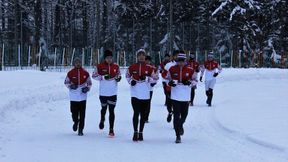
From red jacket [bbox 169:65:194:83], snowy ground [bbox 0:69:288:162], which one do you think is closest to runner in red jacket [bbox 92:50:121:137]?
snowy ground [bbox 0:69:288:162]

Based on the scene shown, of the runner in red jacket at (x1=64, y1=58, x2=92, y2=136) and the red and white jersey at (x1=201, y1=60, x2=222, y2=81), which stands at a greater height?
the red and white jersey at (x1=201, y1=60, x2=222, y2=81)

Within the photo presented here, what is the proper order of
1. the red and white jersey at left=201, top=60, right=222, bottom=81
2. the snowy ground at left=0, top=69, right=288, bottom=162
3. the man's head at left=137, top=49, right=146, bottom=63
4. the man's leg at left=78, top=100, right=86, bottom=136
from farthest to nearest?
the red and white jersey at left=201, top=60, right=222, bottom=81, the man's leg at left=78, top=100, right=86, bottom=136, the man's head at left=137, top=49, right=146, bottom=63, the snowy ground at left=0, top=69, right=288, bottom=162

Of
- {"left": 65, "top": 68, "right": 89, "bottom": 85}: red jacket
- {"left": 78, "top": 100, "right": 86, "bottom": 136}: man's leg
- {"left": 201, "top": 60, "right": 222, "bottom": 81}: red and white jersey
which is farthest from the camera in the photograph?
{"left": 201, "top": 60, "right": 222, "bottom": 81}: red and white jersey

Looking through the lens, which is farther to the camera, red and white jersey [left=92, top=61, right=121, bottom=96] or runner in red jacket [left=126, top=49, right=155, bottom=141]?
red and white jersey [left=92, top=61, right=121, bottom=96]

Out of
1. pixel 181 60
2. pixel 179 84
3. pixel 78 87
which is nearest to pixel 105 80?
pixel 78 87

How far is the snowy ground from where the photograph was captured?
32.5ft

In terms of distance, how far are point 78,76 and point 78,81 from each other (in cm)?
12

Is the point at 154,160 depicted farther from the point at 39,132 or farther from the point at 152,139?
the point at 39,132

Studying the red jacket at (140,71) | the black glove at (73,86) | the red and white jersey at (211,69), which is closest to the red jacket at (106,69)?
the black glove at (73,86)

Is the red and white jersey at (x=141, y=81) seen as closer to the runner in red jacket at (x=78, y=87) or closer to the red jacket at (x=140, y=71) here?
the red jacket at (x=140, y=71)

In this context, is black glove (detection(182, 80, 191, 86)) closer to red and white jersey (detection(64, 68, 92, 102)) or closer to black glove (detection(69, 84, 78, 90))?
red and white jersey (detection(64, 68, 92, 102))

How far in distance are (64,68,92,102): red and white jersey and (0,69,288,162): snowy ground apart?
90 centimetres

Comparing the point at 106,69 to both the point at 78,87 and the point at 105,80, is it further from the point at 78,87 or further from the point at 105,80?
the point at 78,87

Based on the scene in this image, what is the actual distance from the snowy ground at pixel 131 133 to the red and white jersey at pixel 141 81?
1.01 m
